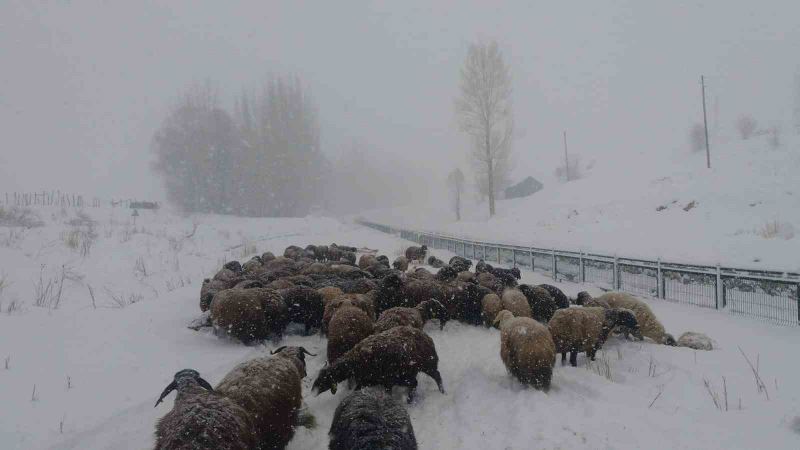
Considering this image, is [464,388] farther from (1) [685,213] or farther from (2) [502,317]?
(1) [685,213]

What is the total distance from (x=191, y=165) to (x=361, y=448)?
170 ft

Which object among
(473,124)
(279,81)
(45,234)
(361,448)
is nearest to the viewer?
(361,448)

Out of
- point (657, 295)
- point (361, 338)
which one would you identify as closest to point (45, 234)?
point (361, 338)

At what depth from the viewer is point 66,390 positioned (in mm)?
4371

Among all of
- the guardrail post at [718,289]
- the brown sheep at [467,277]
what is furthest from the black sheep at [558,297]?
the guardrail post at [718,289]

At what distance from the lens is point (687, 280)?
31.7 feet

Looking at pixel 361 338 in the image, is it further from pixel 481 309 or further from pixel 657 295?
pixel 657 295

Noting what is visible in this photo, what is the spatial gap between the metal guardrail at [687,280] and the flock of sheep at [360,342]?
2.75 m

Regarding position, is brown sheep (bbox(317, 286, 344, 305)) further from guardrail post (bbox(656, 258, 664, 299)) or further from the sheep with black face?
guardrail post (bbox(656, 258, 664, 299))

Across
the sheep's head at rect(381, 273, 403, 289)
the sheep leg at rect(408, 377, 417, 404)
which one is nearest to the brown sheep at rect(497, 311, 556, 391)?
the sheep leg at rect(408, 377, 417, 404)

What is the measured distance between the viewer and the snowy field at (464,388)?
12.8 ft

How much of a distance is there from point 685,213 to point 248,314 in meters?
24.0

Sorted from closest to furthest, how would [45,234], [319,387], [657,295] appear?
[319,387], [657,295], [45,234]

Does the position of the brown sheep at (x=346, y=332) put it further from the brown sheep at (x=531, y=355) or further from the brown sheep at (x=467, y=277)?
the brown sheep at (x=467, y=277)
